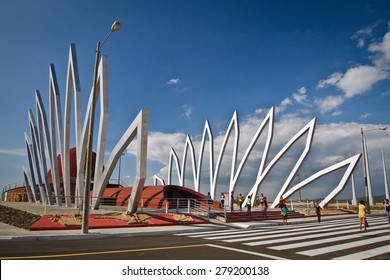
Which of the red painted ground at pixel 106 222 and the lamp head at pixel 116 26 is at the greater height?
the lamp head at pixel 116 26

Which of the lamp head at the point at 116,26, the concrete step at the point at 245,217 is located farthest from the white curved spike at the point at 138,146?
the concrete step at the point at 245,217

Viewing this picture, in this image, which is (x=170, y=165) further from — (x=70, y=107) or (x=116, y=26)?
(x=116, y=26)

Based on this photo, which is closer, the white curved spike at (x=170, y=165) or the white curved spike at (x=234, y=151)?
the white curved spike at (x=234, y=151)

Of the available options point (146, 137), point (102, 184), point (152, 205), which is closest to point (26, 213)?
point (102, 184)

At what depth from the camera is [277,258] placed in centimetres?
683

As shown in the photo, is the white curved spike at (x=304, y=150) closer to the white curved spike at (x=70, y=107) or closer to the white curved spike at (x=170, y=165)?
the white curved spike at (x=70, y=107)

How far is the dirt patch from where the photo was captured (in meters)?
14.8

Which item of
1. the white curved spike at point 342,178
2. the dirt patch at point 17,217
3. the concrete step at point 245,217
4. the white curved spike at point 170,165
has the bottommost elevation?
the concrete step at point 245,217

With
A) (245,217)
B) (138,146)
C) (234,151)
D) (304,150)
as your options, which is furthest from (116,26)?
(234,151)

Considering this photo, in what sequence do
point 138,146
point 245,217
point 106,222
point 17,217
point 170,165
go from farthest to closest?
point 170,165, point 245,217, point 138,146, point 17,217, point 106,222

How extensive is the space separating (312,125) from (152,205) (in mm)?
19954

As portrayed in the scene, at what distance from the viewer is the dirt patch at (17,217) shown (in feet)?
48.7

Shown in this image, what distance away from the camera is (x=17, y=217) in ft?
55.9

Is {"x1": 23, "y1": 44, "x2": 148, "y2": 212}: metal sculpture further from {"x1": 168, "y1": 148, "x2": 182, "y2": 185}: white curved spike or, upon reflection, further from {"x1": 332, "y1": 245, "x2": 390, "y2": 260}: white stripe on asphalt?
{"x1": 168, "y1": 148, "x2": 182, "y2": 185}: white curved spike
